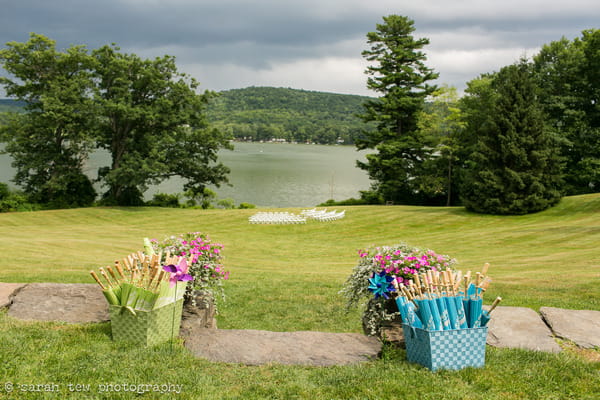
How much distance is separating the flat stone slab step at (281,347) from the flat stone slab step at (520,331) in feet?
4.63

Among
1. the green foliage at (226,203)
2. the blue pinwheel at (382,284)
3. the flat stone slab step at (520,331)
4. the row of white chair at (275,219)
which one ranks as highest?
the blue pinwheel at (382,284)

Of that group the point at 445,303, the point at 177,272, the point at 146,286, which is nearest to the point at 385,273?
the point at 445,303

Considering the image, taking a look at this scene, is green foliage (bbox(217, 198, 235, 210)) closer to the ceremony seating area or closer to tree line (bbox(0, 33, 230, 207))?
tree line (bbox(0, 33, 230, 207))

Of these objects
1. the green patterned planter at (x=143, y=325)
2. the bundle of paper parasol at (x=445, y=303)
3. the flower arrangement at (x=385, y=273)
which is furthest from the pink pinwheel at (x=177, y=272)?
the bundle of paper parasol at (x=445, y=303)

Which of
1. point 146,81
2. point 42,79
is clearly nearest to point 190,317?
point 146,81

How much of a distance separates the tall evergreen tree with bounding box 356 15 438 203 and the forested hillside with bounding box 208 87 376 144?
312ft

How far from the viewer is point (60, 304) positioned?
18.2 ft

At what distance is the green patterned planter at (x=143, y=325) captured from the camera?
174 inches

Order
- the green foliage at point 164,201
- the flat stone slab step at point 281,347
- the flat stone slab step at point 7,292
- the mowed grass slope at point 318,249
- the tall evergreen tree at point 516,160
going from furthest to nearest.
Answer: the green foliage at point 164,201, the tall evergreen tree at point 516,160, the mowed grass slope at point 318,249, the flat stone slab step at point 7,292, the flat stone slab step at point 281,347

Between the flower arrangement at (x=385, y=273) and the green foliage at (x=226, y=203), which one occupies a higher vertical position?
the flower arrangement at (x=385, y=273)

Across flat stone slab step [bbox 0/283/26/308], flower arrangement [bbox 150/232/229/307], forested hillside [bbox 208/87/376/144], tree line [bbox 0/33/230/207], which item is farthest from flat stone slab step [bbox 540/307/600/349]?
forested hillside [bbox 208/87/376/144]

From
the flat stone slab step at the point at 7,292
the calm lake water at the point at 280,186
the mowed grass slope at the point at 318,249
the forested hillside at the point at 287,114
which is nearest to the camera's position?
the flat stone slab step at the point at 7,292

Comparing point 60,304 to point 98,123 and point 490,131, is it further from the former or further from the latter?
point 98,123

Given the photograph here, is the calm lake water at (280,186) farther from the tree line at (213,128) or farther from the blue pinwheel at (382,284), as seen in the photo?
the blue pinwheel at (382,284)
